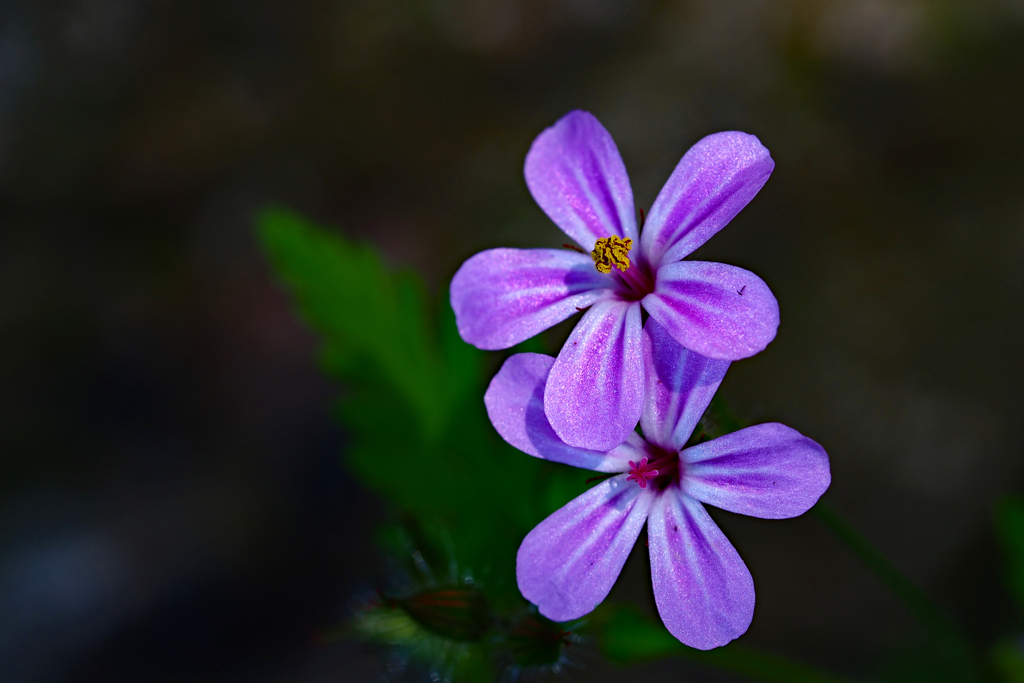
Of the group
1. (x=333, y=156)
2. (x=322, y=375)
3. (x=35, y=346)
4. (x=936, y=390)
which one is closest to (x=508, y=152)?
(x=333, y=156)

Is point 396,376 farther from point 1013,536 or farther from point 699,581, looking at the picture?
point 1013,536

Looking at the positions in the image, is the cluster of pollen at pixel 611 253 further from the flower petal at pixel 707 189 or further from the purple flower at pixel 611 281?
the flower petal at pixel 707 189

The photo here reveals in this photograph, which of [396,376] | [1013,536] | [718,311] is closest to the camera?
[718,311]

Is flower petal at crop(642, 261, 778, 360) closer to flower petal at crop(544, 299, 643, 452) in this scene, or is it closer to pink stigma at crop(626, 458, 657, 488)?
flower petal at crop(544, 299, 643, 452)

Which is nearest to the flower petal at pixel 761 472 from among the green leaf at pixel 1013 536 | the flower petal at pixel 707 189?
the flower petal at pixel 707 189

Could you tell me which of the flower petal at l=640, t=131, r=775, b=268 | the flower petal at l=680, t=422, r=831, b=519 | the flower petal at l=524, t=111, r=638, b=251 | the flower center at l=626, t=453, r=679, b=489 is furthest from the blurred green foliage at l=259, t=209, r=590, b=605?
the flower petal at l=640, t=131, r=775, b=268

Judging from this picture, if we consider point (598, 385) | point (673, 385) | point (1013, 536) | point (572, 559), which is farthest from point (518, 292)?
point (1013, 536)
